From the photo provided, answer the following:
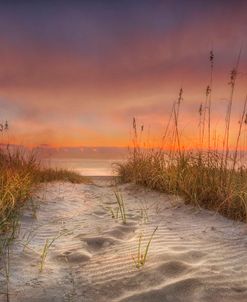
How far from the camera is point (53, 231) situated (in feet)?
12.8

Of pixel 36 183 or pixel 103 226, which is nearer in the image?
pixel 103 226

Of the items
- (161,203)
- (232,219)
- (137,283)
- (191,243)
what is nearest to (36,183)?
(161,203)

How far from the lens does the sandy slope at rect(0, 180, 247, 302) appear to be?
2379 mm

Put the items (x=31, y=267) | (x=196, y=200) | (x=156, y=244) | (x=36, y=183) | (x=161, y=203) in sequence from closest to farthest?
A: (x=31, y=267), (x=156, y=244), (x=196, y=200), (x=161, y=203), (x=36, y=183)

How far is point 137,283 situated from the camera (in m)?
2.51

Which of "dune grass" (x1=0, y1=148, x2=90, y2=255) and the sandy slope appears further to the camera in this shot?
"dune grass" (x1=0, y1=148, x2=90, y2=255)

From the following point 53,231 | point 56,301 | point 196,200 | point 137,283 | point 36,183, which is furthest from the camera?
point 36,183

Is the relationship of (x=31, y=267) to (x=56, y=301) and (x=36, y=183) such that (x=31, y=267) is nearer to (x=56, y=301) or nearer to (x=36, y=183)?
(x=56, y=301)

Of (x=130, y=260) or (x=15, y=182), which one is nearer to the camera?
(x=130, y=260)

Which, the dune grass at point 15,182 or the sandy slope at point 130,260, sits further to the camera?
the dune grass at point 15,182

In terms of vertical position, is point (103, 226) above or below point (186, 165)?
below

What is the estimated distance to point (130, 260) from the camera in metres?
2.87

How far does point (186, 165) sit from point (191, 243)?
2642mm

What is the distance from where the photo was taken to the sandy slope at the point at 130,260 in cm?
238
